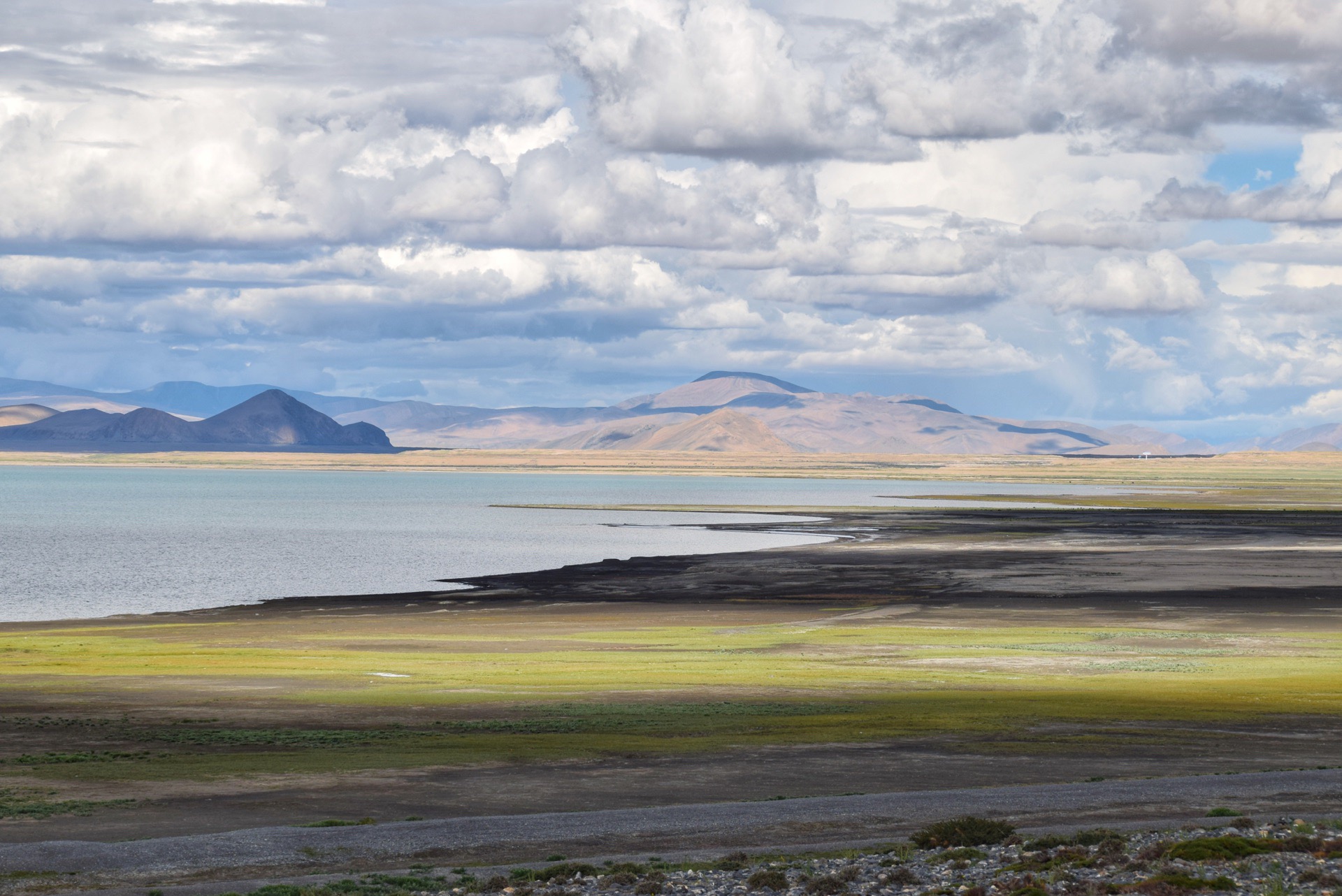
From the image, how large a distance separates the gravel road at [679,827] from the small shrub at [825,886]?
104 inches

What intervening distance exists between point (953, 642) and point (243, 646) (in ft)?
91.9

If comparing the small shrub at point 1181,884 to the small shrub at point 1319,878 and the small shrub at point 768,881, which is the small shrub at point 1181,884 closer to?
the small shrub at point 1319,878

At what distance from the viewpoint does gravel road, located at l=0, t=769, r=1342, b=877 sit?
60.2 feet

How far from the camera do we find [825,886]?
16391 millimetres

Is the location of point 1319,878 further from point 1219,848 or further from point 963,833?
point 963,833

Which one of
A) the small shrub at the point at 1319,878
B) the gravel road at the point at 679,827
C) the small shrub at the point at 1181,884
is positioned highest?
the small shrub at the point at 1319,878

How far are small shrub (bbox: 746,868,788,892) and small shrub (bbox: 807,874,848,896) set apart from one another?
1.07 ft

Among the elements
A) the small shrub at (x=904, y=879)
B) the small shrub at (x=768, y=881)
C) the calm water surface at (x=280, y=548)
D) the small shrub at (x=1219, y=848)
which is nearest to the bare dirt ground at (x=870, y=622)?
the small shrub at (x=768, y=881)

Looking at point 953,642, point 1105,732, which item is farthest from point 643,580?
point 1105,732

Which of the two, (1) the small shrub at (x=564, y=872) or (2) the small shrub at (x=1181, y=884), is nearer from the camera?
(2) the small shrub at (x=1181, y=884)

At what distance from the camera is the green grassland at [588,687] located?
94.8 feet

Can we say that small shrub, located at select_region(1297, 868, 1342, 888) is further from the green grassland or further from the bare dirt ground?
the green grassland

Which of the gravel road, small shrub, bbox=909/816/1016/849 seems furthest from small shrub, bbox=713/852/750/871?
small shrub, bbox=909/816/1016/849

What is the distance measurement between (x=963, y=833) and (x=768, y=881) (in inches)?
135
